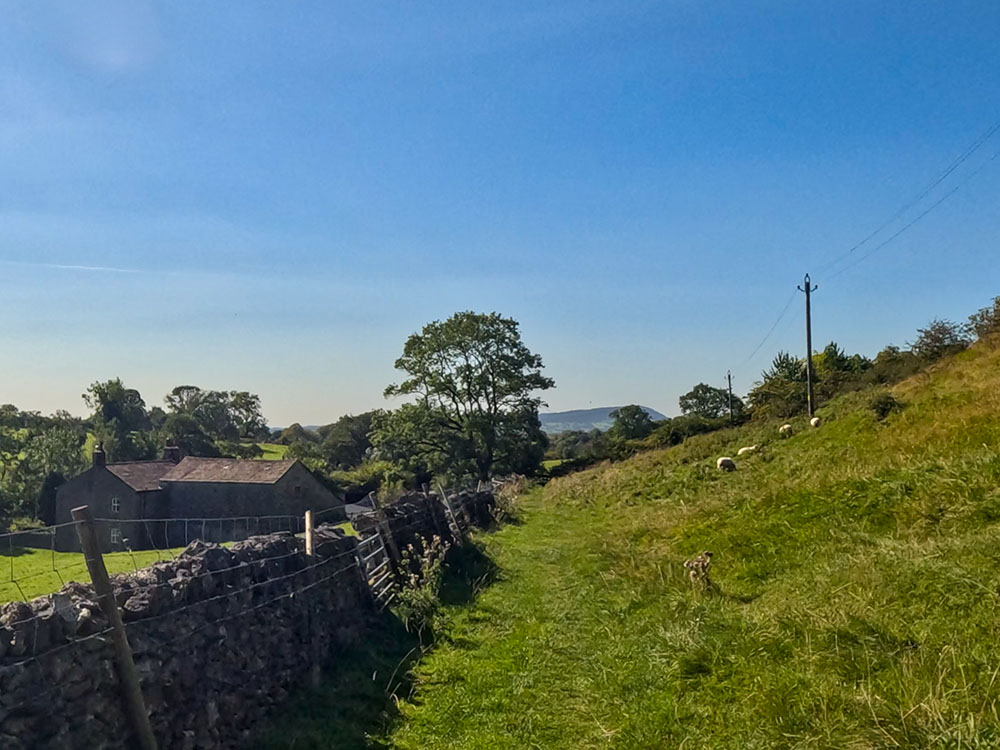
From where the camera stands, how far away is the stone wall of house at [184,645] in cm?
476

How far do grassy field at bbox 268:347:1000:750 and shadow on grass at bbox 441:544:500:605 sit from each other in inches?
12.6

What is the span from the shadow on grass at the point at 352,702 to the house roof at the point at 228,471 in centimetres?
3729

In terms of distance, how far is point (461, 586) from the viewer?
13211mm

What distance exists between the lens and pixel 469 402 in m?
48.9

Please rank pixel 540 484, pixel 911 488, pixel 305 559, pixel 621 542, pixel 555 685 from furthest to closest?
pixel 540 484 → pixel 621 542 → pixel 911 488 → pixel 305 559 → pixel 555 685

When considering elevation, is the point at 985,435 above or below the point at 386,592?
above

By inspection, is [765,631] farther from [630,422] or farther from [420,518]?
[630,422]

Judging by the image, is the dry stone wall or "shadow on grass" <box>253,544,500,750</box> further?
the dry stone wall

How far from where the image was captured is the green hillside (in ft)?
18.1

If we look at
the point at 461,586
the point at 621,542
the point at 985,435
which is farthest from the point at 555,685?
the point at 985,435

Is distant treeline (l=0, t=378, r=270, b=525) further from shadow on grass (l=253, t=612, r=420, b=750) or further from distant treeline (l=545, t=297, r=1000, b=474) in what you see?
shadow on grass (l=253, t=612, r=420, b=750)

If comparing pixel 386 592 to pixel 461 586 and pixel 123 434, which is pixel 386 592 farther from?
pixel 123 434

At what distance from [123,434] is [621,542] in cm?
7813

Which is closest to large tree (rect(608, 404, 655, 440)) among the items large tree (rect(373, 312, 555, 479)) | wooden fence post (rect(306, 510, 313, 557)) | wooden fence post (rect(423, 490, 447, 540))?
large tree (rect(373, 312, 555, 479))
